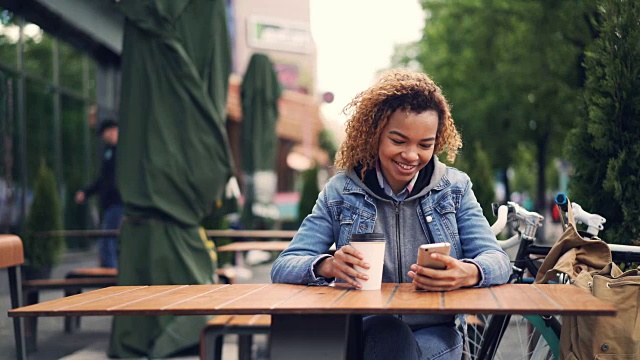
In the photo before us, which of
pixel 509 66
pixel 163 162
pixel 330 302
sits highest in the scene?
pixel 509 66

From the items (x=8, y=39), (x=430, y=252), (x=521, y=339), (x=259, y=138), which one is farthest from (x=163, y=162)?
(x=259, y=138)

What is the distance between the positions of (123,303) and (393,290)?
0.81 metres

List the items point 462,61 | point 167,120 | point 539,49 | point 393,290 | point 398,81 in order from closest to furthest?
point 393,290
point 398,81
point 167,120
point 539,49
point 462,61

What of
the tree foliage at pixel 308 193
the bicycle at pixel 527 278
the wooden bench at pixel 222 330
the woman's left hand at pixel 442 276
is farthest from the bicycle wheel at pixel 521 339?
the tree foliage at pixel 308 193

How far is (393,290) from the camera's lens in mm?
2639

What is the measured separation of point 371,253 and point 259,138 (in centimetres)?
1112

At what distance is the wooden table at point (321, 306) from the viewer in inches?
86.9

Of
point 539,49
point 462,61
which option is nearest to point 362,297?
point 539,49

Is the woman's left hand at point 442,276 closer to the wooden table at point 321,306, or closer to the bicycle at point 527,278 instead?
the wooden table at point 321,306

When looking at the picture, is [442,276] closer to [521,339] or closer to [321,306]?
[321,306]

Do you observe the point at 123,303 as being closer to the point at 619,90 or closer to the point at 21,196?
the point at 619,90

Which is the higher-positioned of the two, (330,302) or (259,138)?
(259,138)

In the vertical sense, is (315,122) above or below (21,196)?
above

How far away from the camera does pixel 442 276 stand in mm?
2584
